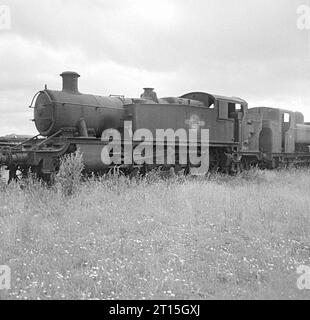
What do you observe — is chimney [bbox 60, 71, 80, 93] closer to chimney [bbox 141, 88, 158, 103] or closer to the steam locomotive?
the steam locomotive

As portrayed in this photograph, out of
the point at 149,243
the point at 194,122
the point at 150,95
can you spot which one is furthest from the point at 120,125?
the point at 149,243

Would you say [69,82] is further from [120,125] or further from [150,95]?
[150,95]

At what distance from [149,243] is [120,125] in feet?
22.8

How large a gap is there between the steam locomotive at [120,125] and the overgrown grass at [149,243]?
125cm

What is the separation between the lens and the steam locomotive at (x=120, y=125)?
411 inches

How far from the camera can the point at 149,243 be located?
591 cm

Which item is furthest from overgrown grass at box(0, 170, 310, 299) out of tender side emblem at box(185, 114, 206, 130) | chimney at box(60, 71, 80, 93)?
tender side emblem at box(185, 114, 206, 130)

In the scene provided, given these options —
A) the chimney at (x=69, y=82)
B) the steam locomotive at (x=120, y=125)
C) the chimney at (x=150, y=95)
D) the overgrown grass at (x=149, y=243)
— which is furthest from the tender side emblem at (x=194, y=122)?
the overgrown grass at (x=149, y=243)

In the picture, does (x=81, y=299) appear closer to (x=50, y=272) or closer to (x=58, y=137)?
(x=50, y=272)

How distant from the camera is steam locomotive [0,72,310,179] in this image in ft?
34.3

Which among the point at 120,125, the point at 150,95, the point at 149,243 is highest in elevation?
the point at 150,95

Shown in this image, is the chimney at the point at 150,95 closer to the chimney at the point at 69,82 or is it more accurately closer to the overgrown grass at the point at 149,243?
the chimney at the point at 69,82

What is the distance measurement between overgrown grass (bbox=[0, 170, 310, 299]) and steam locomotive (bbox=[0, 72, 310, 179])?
125 cm

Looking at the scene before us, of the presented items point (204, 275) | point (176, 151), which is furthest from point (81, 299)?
point (176, 151)
